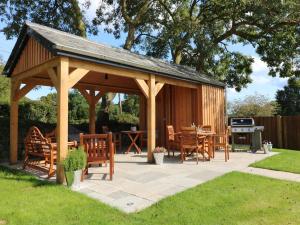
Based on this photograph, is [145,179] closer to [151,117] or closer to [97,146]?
[97,146]

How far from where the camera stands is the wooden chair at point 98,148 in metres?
6.02

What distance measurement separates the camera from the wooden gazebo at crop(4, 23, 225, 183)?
19.5ft

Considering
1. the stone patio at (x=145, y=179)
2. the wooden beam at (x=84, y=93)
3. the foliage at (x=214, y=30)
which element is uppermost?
the foliage at (x=214, y=30)

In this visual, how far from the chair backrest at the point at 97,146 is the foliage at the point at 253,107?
19163 mm

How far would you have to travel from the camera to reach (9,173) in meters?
6.60

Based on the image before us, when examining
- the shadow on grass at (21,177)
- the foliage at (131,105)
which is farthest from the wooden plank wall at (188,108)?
the foliage at (131,105)

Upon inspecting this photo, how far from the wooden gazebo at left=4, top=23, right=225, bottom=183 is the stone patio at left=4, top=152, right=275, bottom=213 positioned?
80cm

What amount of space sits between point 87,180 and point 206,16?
14639mm

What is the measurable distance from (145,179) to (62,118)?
2.18m

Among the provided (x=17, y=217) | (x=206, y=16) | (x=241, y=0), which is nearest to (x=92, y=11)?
(x=206, y=16)

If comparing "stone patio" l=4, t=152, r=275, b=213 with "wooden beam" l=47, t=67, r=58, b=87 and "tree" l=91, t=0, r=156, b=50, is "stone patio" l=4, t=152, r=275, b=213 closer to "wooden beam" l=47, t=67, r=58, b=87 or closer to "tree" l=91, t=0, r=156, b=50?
"wooden beam" l=47, t=67, r=58, b=87

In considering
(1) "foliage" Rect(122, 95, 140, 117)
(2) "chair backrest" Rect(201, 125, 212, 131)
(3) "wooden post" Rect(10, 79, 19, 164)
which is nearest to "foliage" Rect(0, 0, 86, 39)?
(3) "wooden post" Rect(10, 79, 19, 164)

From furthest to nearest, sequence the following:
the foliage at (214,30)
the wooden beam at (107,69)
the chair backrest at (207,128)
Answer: the foliage at (214,30), the chair backrest at (207,128), the wooden beam at (107,69)

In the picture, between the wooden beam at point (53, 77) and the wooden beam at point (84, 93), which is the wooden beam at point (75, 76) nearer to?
the wooden beam at point (53, 77)
